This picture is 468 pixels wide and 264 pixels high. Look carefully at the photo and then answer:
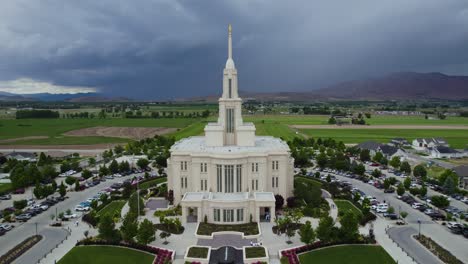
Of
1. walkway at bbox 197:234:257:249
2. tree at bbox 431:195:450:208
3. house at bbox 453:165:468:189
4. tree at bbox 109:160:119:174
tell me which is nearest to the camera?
walkway at bbox 197:234:257:249

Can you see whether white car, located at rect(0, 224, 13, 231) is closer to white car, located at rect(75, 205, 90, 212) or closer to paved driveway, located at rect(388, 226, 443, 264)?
white car, located at rect(75, 205, 90, 212)

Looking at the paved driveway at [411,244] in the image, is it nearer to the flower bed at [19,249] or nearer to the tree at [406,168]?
the tree at [406,168]

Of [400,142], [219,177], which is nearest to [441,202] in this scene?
[219,177]

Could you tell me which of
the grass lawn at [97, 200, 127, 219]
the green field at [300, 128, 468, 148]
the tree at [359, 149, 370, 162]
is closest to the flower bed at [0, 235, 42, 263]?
the grass lawn at [97, 200, 127, 219]

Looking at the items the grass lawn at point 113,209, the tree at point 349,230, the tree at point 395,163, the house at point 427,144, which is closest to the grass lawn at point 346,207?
the tree at point 349,230

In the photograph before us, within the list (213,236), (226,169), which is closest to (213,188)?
(226,169)

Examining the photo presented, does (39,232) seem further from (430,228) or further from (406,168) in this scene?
(406,168)
